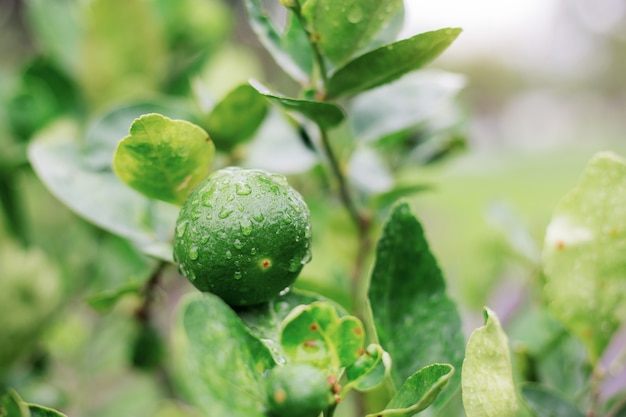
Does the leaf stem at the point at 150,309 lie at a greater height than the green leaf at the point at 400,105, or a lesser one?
lesser

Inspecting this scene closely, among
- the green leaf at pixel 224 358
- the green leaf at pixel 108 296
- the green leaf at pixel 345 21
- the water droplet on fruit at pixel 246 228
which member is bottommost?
the green leaf at pixel 108 296

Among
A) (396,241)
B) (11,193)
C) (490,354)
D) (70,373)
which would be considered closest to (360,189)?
(396,241)

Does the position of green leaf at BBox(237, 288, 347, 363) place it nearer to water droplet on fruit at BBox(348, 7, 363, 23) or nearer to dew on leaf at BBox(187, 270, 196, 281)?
dew on leaf at BBox(187, 270, 196, 281)

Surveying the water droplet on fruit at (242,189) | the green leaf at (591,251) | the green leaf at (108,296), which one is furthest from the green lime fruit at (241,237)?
the green leaf at (591,251)

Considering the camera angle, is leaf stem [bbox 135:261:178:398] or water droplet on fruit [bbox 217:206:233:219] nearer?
water droplet on fruit [bbox 217:206:233:219]

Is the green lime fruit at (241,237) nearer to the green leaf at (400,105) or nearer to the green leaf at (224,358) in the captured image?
the green leaf at (224,358)

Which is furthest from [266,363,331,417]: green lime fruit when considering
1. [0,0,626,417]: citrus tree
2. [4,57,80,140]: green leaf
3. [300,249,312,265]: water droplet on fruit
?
[4,57,80,140]: green leaf

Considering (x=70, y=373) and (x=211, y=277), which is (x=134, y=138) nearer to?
(x=211, y=277)
